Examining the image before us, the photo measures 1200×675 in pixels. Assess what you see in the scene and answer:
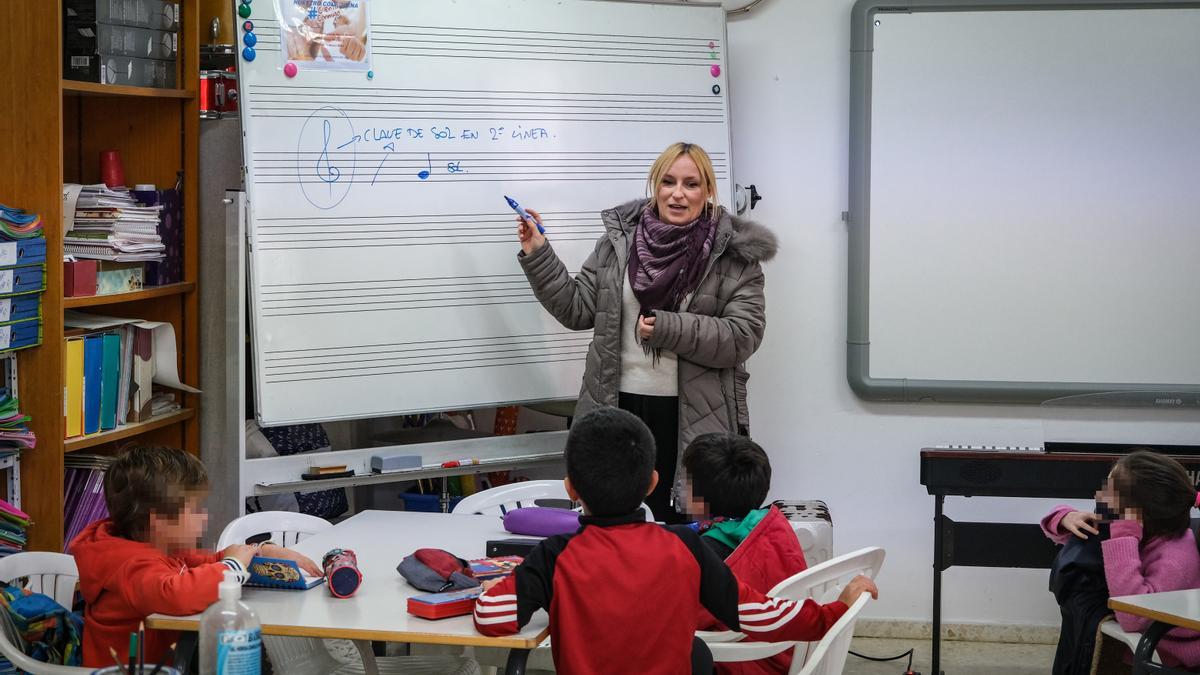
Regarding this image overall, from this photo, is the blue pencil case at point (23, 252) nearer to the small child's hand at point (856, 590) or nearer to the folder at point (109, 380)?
the folder at point (109, 380)

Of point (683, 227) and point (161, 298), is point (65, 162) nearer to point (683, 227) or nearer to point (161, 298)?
point (161, 298)

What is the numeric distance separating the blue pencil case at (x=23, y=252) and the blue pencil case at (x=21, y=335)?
142 millimetres

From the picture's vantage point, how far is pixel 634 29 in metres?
3.79

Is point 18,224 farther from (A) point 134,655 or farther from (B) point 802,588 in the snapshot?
(B) point 802,588

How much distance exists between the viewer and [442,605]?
1990 mm

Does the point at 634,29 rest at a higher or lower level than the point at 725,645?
higher

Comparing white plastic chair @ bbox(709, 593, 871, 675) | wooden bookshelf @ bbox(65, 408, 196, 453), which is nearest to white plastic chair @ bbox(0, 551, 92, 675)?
wooden bookshelf @ bbox(65, 408, 196, 453)

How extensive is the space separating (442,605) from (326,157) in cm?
172

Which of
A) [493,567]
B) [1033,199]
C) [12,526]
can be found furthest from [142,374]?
[1033,199]

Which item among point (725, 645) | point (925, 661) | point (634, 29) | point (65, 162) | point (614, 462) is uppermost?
point (634, 29)

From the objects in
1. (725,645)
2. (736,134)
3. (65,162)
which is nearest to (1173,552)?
(725,645)

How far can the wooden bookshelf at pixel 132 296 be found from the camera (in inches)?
126

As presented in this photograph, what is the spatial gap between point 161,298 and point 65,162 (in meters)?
0.48

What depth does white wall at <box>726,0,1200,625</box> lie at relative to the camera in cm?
416
